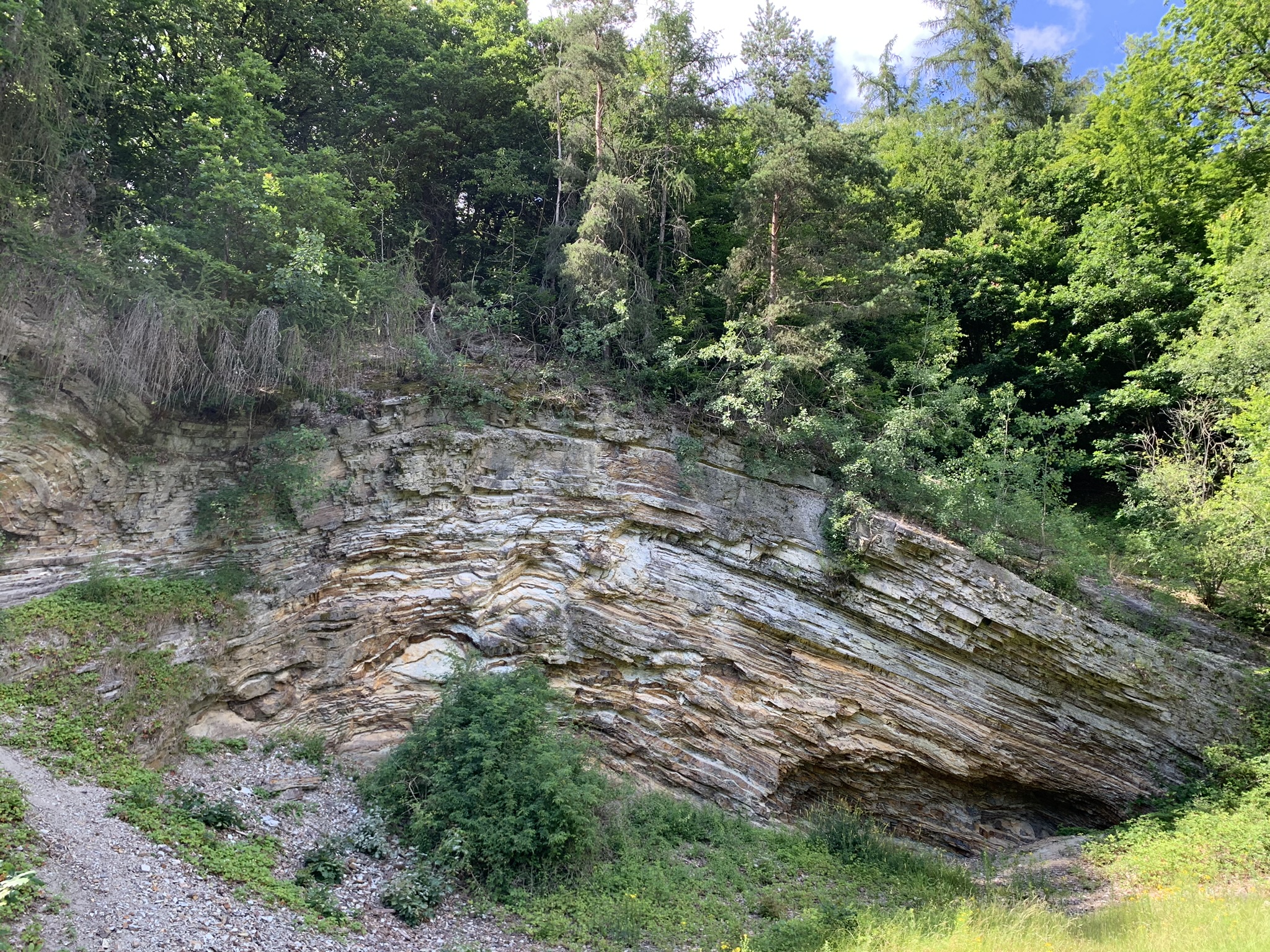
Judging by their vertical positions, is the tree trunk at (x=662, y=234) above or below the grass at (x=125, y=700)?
above

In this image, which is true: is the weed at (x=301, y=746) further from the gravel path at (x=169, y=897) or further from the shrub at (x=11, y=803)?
the shrub at (x=11, y=803)

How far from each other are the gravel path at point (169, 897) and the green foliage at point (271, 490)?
330cm

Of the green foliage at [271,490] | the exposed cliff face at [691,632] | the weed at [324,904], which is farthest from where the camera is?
the exposed cliff face at [691,632]

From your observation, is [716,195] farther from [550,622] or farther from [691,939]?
[691,939]

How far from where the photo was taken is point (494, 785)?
7.57m

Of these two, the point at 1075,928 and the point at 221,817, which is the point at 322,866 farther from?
the point at 1075,928

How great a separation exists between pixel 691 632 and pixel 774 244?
689 cm

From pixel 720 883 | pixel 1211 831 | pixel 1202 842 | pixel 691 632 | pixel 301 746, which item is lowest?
pixel 301 746

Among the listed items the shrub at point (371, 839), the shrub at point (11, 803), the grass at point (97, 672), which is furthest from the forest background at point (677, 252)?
the shrub at point (371, 839)

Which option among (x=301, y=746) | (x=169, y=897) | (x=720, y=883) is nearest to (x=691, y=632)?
(x=720, y=883)

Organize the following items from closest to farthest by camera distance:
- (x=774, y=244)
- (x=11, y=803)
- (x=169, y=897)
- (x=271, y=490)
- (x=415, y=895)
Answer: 1. (x=169, y=897)
2. (x=11, y=803)
3. (x=415, y=895)
4. (x=271, y=490)
5. (x=774, y=244)

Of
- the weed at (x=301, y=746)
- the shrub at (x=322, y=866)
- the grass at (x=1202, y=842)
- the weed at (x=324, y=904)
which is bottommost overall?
the weed at (x=301, y=746)

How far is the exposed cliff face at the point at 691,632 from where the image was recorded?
30.8ft

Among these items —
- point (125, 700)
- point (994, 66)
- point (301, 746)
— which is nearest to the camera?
point (125, 700)
